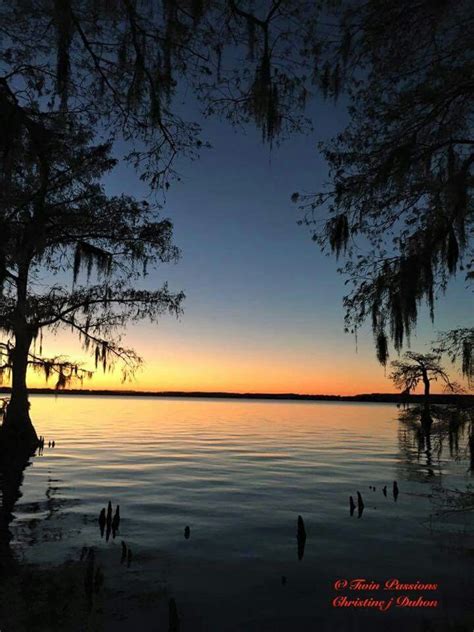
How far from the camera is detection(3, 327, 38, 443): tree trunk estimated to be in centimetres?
2230

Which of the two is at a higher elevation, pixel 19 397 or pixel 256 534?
pixel 19 397

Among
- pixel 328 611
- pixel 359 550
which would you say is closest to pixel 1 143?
pixel 328 611

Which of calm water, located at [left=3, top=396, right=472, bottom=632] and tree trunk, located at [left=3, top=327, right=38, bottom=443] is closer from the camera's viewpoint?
calm water, located at [left=3, top=396, right=472, bottom=632]

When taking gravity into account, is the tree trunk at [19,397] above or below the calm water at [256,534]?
above

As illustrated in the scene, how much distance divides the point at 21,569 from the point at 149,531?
3.65m

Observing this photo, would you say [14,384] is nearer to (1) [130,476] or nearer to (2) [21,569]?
(1) [130,476]

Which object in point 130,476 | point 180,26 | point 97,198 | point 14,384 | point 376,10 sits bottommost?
point 130,476

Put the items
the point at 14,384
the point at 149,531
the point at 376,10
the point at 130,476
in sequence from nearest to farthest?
the point at 376,10 < the point at 149,531 < the point at 130,476 < the point at 14,384

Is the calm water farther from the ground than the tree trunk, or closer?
closer

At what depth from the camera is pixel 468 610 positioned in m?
7.56

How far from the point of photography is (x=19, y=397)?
2241 cm

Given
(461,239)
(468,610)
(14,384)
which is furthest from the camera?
(14,384)

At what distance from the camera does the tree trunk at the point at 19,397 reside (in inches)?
878

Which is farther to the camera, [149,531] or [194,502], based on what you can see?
[194,502]
